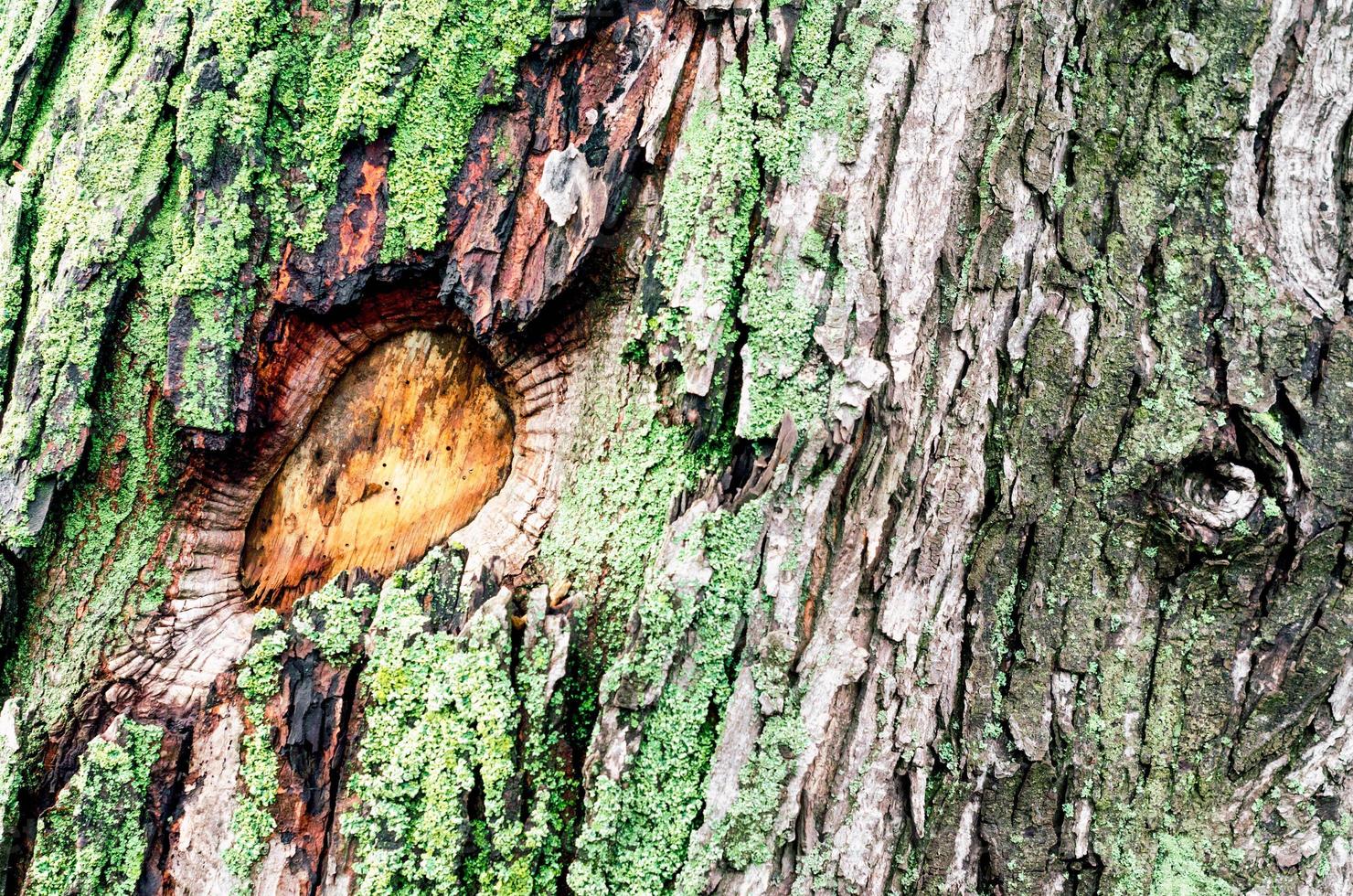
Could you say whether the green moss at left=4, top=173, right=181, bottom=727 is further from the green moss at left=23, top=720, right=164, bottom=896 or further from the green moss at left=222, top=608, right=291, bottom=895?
the green moss at left=222, top=608, right=291, bottom=895

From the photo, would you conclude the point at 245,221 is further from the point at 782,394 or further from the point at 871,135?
the point at 871,135

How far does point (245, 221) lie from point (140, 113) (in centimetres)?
41

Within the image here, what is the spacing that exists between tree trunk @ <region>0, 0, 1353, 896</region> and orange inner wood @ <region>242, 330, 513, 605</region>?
11 cm

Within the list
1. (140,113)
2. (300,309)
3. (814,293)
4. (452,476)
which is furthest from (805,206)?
(140,113)

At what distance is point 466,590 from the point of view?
2.14 m

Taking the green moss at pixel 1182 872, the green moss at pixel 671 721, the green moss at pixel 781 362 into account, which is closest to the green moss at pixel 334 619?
the green moss at pixel 671 721

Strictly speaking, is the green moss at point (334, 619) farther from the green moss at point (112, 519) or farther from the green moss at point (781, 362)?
the green moss at point (781, 362)

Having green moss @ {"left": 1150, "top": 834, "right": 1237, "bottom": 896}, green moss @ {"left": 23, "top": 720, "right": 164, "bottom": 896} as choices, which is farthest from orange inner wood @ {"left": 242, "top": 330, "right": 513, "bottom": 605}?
green moss @ {"left": 1150, "top": 834, "right": 1237, "bottom": 896}

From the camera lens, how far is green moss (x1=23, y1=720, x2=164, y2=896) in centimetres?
202

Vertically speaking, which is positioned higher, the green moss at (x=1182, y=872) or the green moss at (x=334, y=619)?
the green moss at (x=334, y=619)

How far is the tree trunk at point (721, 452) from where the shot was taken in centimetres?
202

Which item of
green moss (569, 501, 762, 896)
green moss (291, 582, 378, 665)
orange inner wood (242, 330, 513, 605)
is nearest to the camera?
green moss (569, 501, 762, 896)

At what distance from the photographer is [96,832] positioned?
2.03 m

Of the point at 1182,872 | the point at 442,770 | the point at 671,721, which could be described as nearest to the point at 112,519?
the point at 442,770
